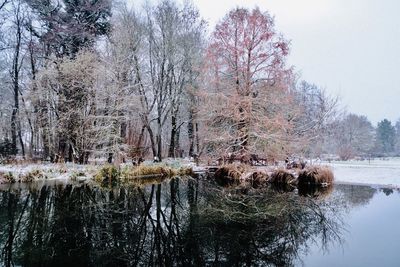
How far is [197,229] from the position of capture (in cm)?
665

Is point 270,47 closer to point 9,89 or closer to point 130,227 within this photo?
point 130,227

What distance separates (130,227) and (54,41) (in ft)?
63.9

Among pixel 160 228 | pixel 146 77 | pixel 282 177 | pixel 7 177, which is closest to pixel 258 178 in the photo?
pixel 282 177

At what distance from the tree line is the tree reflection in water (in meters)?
7.80

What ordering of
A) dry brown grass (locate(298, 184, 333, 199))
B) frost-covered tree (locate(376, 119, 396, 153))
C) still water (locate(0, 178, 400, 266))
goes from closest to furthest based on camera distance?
still water (locate(0, 178, 400, 266)) → dry brown grass (locate(298, 184, 333, 199)) → frost-covered tree (locate(376, 119, 396, 153))

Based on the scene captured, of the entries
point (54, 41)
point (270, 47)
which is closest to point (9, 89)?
point (54, 41)

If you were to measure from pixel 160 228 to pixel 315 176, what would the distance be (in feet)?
31.0

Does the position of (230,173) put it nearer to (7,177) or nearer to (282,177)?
(282,177)

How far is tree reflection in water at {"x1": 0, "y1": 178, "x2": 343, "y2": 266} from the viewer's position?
16.4ft

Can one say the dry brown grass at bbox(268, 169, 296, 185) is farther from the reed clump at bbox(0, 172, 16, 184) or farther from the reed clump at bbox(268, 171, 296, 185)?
the reed clump at bbox(0, 172, 16, 184)

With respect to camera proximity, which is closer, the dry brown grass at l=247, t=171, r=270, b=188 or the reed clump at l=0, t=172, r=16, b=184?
the reed clump at l=0, t=172, r=16, b=184

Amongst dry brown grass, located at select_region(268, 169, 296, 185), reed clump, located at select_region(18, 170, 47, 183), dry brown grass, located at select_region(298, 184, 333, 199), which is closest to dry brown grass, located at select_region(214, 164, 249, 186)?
dry brown grass, located at select_region(268, 169, 296, 185)

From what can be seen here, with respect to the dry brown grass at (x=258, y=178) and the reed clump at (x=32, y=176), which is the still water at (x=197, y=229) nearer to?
the reed clump at (x=32, y=176)

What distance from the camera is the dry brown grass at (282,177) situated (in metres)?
14.7
